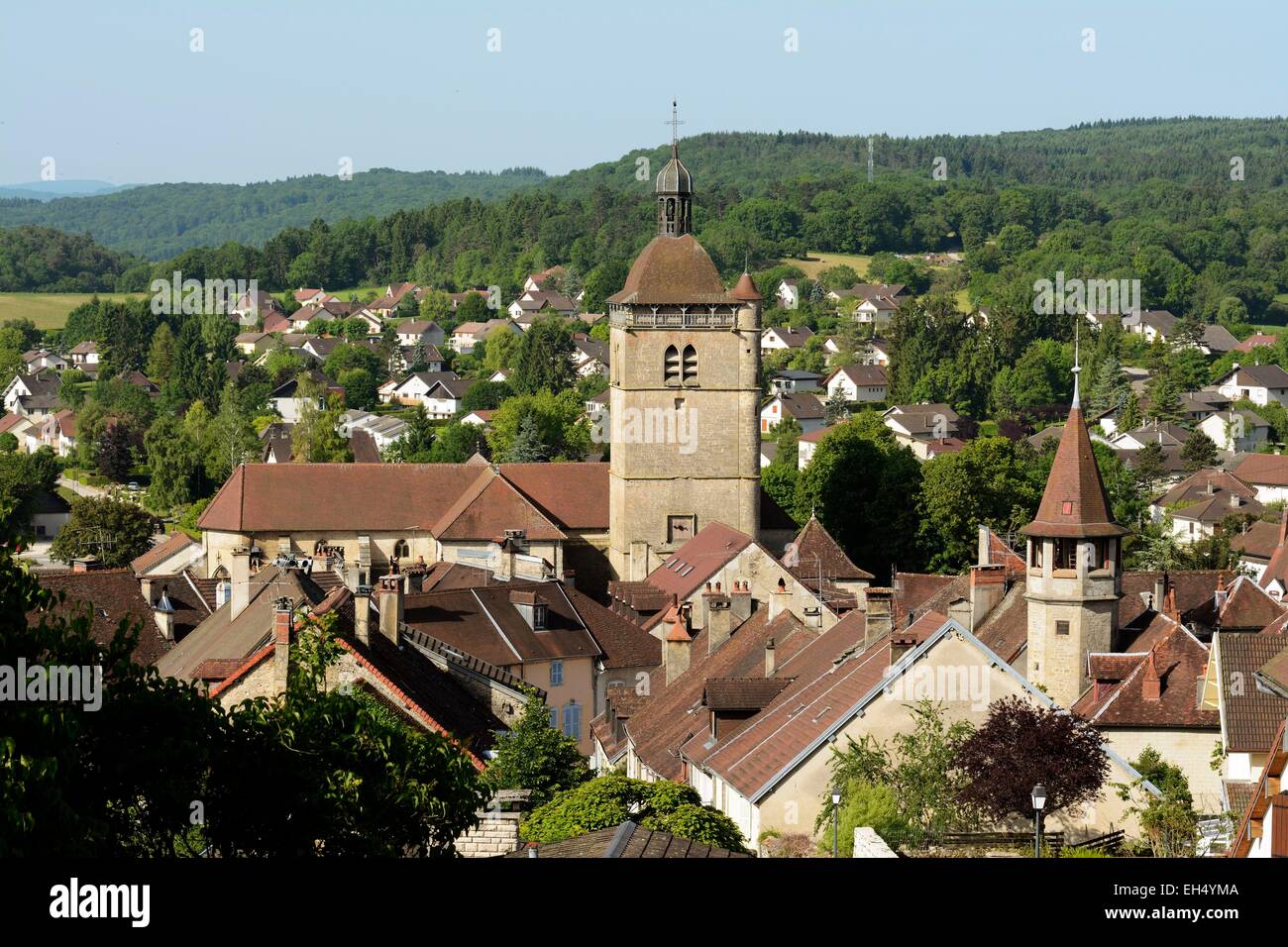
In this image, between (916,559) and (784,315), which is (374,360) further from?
(916,559)

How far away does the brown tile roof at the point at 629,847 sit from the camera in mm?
15289

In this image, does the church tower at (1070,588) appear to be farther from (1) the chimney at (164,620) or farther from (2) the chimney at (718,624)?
(1) the chimney at (164,620)

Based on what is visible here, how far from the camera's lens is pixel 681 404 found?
59.0 metres

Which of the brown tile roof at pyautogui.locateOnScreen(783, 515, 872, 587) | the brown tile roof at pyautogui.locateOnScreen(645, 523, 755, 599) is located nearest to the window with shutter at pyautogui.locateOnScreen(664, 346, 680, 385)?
the brown tile roof at pyautogui.locateOnScreen(645, 523, 755, 599)

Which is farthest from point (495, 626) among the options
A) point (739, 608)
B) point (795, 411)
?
point (795, 411)

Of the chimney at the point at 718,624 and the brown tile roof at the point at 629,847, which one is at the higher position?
the brown tile roof at the point at 629,847

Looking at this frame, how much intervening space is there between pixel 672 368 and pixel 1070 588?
24.3 meters

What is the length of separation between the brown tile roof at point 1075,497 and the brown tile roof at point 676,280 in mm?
21451

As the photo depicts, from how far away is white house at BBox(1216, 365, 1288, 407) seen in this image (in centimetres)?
13825

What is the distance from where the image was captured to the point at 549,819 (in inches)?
965

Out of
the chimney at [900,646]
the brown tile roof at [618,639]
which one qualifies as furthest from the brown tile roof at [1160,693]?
the brown tile roof at [618,639]

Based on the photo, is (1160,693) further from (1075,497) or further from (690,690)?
(690,690)
